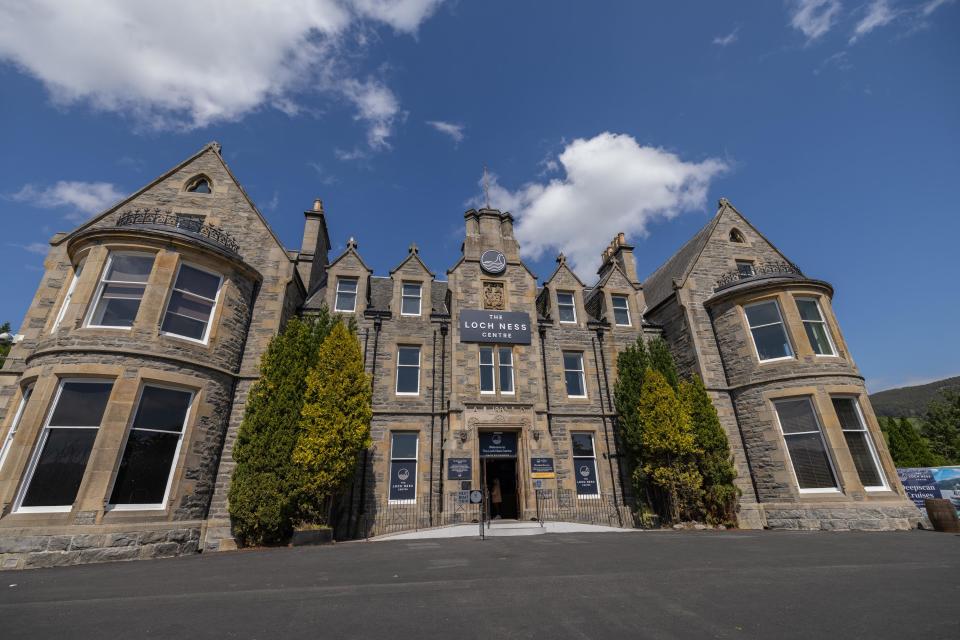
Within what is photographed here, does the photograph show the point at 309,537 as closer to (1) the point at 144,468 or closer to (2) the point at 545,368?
(1) the point at 144,468

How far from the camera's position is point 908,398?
374ft

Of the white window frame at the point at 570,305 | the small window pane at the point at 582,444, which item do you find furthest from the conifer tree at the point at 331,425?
the white window frame at the point at 570,305

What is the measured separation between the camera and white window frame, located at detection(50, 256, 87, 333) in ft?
41.3

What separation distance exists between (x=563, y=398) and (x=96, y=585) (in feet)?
50.4

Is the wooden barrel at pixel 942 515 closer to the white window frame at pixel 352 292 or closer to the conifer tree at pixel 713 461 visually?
the conifer tree at pixel 713 461

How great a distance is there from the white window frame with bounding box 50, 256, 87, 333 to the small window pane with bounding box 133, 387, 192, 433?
353cm

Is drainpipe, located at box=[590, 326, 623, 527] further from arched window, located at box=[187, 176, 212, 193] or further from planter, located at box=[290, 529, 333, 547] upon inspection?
arched window, located at box=[187, 176, 212, 193]

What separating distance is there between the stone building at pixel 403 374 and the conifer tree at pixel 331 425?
242 cm

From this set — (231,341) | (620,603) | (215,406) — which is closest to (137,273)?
(231,341)

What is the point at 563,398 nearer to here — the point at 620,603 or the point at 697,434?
the point at 697,434

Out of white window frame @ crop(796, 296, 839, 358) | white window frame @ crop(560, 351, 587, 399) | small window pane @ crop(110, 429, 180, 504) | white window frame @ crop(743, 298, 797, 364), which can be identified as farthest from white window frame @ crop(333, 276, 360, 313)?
white window frame @ crop(796, 296, 839, 358)

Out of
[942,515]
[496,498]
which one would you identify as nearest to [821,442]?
[942,515]

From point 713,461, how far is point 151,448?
19.0 metres

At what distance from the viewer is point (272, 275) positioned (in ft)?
54.0
